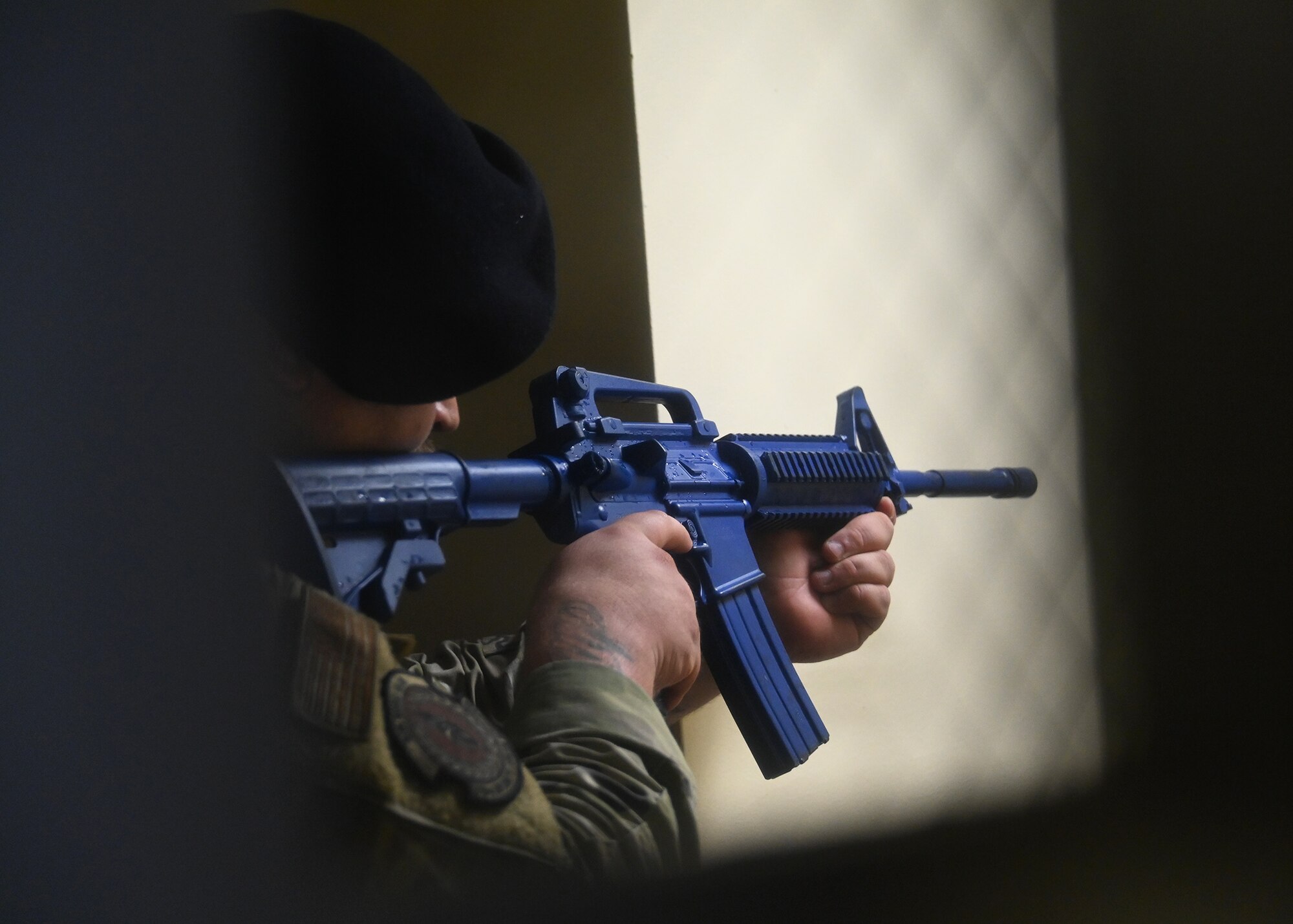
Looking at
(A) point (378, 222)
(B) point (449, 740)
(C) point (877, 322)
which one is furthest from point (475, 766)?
(C) point (877, 322)

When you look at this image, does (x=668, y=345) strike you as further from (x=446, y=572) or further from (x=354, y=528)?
(x=354, y=528)

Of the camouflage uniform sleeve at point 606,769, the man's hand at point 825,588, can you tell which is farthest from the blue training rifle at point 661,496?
the camouflage uniform sleeve at point 606,769

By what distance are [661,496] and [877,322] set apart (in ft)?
1.57

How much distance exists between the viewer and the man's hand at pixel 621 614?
60cm

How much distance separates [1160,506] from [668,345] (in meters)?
0.55

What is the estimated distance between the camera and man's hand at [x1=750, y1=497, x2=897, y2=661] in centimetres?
103

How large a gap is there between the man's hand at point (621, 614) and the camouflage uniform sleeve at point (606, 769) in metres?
0.04

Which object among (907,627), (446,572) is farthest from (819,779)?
(446,572)

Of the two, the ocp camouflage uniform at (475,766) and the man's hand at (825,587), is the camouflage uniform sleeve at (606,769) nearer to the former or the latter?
the ocp camouflage uniform at (475,766)

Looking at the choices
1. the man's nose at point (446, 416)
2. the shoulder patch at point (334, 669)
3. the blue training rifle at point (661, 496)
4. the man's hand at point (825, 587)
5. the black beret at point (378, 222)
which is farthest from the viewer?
the man's hand at point (825, 587)

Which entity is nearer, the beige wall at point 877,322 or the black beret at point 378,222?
the black beret at point 378,222

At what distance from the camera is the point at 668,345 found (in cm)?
108

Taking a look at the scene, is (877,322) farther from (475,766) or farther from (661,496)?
(475,766)

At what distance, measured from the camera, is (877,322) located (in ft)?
4.01
